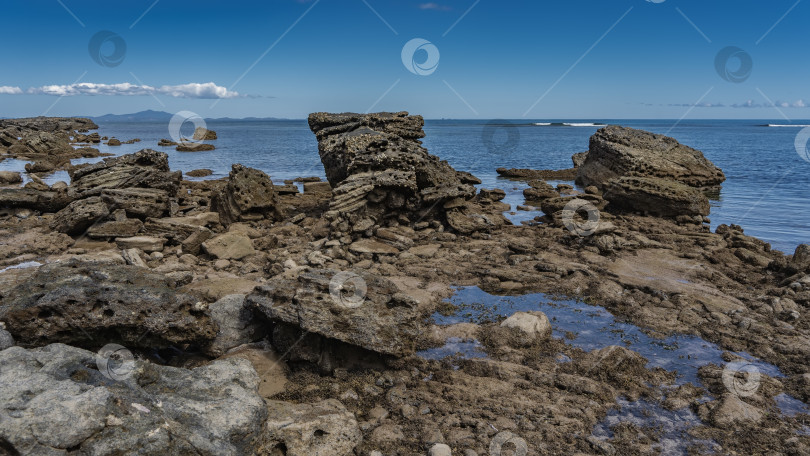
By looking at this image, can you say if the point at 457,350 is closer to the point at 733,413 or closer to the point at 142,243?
the point at 733,413

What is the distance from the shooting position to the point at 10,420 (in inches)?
127

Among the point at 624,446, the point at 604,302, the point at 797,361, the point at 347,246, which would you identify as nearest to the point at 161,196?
the point at 347,246

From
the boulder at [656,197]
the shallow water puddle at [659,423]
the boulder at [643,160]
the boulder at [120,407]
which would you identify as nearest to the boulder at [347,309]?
the boulder at [120,407]

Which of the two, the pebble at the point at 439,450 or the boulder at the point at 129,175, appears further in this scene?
the boulder at the point at 129,175

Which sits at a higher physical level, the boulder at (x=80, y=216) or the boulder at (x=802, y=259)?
the boulder at (x=802, y=259)

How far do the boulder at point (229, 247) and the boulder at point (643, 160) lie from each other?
51.6 feet

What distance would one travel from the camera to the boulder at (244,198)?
15062 mm

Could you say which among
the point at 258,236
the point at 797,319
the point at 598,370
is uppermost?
the point at 797,319

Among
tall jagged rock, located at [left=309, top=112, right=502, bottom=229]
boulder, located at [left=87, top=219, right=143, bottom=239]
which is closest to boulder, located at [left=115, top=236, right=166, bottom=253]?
→ boulder, located at [left=87, top=219, right=143, bottom=239]

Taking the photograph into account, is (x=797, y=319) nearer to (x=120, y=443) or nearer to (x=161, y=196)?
(x=120, y=443)

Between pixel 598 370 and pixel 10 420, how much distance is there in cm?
635

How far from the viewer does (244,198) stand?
15.1 meters

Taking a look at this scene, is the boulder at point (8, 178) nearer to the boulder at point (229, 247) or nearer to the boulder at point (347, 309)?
the boulder at point (229, 247)

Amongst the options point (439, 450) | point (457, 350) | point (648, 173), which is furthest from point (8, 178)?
point (648, 173)
